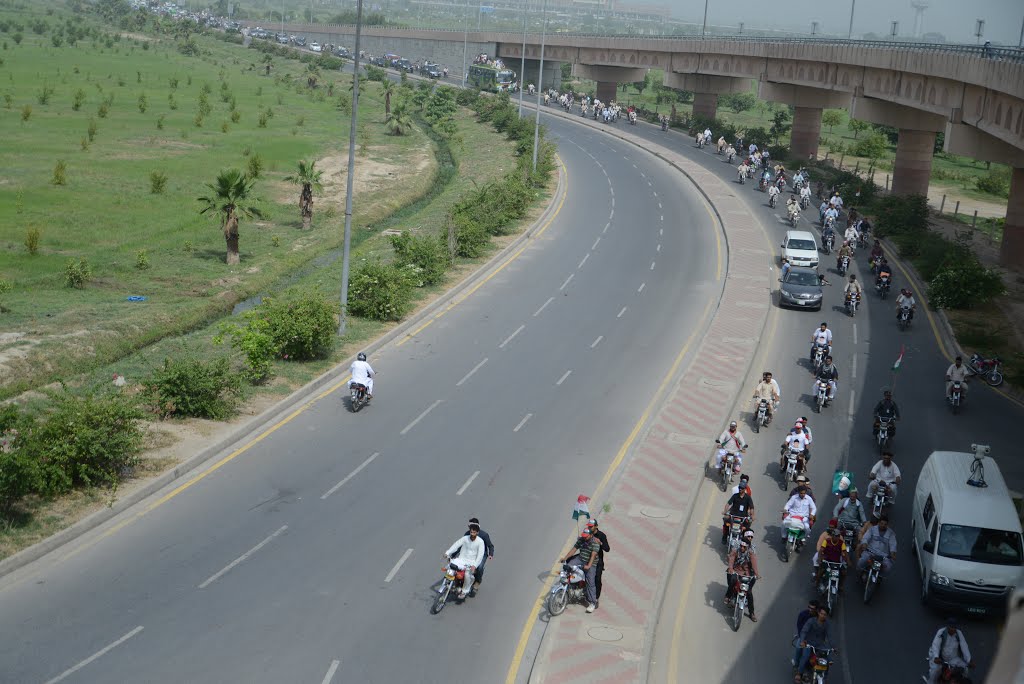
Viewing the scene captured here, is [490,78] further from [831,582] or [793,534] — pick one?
[831,582]

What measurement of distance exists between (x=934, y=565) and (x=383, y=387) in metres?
16.4

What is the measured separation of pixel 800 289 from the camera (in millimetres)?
42156

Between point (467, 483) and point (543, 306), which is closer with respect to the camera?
point (467, 483)

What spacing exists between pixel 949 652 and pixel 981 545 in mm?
4024

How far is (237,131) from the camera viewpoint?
81.4 metres

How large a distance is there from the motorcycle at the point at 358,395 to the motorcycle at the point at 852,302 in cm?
2134

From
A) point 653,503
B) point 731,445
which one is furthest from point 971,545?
point 653,503

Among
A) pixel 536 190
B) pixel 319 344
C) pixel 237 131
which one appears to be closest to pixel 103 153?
pixel 237 131

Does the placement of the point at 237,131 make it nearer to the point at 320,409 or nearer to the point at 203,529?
the point at 320,409

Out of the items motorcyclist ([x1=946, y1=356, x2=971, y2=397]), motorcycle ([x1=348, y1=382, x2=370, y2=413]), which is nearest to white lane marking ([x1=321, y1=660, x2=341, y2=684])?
motorcycle ([x1=348, y1=382, x2=370, y2=413])

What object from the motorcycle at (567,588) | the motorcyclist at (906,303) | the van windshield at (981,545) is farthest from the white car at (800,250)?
the motorcycle at (567,588)

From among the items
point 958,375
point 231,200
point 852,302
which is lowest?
point 958,375

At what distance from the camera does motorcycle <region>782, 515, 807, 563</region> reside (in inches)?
854

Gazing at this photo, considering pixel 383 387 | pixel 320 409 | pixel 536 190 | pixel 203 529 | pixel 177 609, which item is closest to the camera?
pixel 177 609
